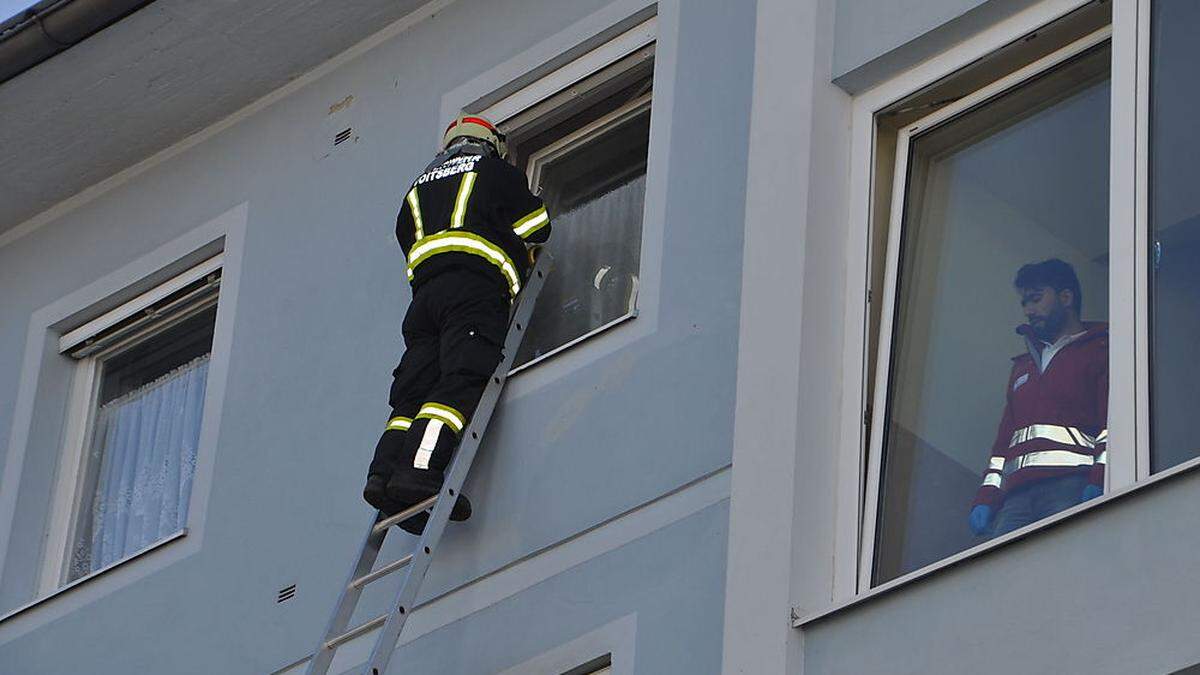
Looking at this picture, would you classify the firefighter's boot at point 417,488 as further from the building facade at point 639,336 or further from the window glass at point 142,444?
the window glass at point 142,444

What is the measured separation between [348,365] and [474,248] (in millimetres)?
957

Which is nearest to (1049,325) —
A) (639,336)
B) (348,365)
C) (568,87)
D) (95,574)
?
(639,336)

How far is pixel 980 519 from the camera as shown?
22.4 ft

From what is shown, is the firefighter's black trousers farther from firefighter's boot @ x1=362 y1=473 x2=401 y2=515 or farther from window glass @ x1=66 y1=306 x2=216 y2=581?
window glass @ x1=66 y1=306 x2=216 y2=581

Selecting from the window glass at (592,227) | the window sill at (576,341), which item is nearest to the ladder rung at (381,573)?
the window sill at (576,341)

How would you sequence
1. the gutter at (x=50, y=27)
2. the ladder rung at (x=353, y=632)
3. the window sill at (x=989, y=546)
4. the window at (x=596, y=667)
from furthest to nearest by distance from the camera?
the gutter at (x=50, y=27) → the ladder rung at (x=353, y=632) → the window at (x=596, y=667) → the window sill at (x=989, y=546)

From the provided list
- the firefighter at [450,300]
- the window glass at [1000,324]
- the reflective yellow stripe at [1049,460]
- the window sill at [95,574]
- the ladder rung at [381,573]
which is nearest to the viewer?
the reflective yellow stripe at [1049,460]

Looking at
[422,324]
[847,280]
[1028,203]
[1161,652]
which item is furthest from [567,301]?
[1161,652]

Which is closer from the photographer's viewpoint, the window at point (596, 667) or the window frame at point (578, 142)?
the window at point (596, 667)

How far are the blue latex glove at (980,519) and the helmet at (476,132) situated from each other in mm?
Answer: 3031

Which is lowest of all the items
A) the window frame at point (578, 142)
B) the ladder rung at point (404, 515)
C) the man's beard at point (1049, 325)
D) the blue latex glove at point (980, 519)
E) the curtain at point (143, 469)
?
the blue latex glove at point (980, 519)

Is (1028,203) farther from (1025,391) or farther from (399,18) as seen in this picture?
(399,18)

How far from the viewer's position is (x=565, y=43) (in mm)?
9578

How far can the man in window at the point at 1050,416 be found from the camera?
6.64m
